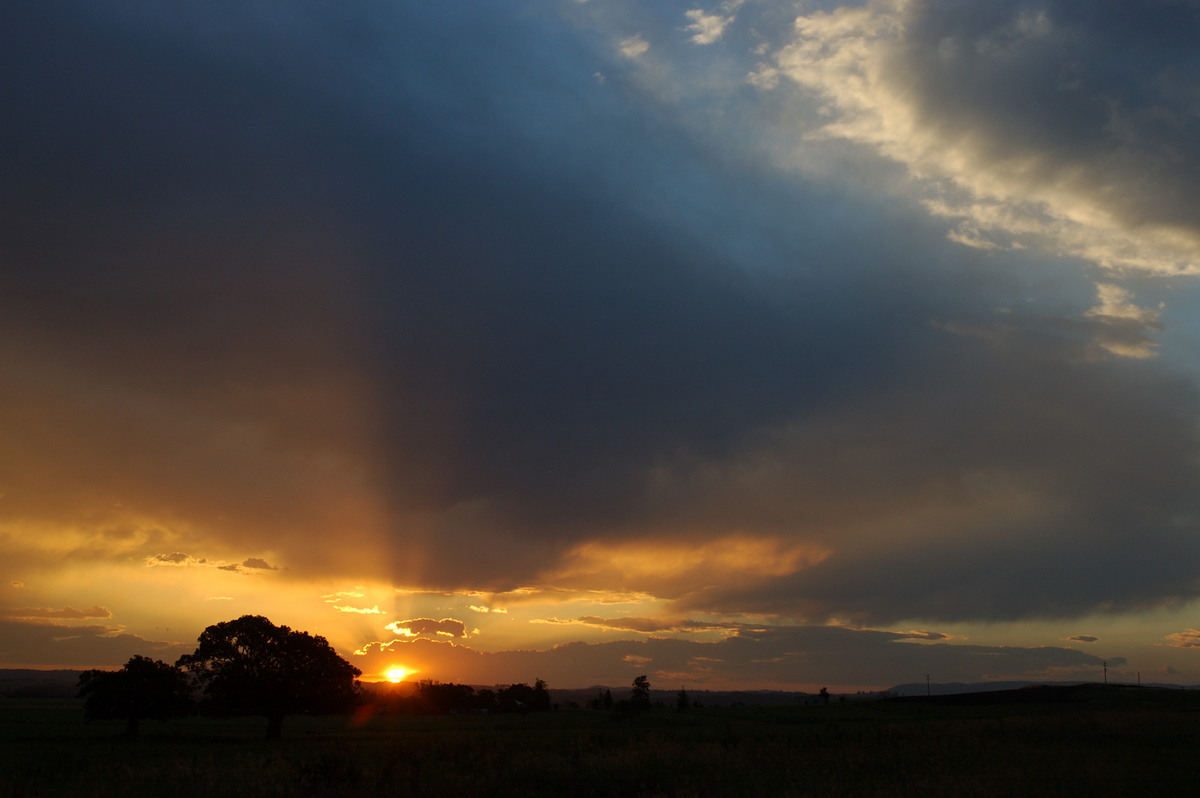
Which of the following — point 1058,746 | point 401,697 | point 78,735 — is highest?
point 1058,746

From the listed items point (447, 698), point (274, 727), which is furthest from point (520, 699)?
point (274, 727)

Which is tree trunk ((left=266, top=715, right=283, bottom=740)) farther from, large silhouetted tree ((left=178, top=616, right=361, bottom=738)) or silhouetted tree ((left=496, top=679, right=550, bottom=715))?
silhouetted tree ((left=496, top=679, right=550, bottom=715))

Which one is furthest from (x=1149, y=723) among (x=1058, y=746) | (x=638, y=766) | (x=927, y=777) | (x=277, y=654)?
(x=277, y=654)

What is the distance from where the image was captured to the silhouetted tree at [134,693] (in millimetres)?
60625

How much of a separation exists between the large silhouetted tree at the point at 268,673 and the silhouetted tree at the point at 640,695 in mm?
45634

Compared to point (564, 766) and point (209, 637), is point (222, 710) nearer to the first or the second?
point (209, 637)

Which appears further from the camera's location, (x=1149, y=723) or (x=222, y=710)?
(x=222, y=710)

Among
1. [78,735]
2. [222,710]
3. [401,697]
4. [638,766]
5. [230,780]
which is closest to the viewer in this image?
[230,780]

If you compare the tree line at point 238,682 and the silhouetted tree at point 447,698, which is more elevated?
the tree line at point 238,682

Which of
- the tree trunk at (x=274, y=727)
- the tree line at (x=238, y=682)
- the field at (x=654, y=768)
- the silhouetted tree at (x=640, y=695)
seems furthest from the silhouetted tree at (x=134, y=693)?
the silhouetted tree at (x=640, y=695)

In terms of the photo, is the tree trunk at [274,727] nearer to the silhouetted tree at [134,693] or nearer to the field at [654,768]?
the silhouetted tree at [134,693]

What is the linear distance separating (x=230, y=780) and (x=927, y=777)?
24.6 metres

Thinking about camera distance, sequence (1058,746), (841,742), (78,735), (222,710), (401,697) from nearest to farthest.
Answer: (1058,746)
(841,742)
(78,735)
(222,710)
(401,697)

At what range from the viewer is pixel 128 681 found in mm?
61312
